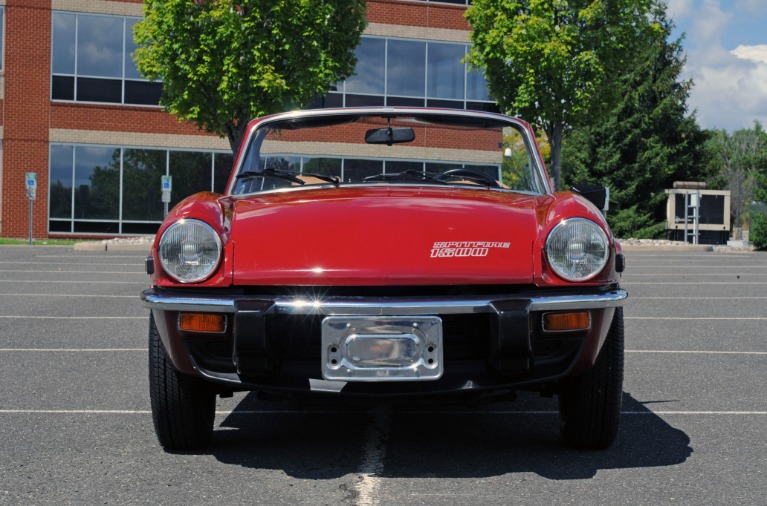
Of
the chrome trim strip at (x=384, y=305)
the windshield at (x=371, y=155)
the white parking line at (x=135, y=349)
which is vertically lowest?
the white parking line at (x=135, y=349)

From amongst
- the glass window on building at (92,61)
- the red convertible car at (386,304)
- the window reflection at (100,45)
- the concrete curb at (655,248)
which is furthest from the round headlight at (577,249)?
the window reflection at (100,45)

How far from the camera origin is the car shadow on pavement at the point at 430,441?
381 centimetres

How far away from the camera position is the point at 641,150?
3831 cm

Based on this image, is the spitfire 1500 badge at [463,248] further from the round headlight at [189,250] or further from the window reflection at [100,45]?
the window reflection at [100,45]

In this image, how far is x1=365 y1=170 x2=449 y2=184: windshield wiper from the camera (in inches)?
184

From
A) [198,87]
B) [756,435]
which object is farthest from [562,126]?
[756,435]

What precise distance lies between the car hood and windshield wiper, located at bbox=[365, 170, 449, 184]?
2.28 ft

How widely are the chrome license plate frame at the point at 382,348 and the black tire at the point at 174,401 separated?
26.2 inches

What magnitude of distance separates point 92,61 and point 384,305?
93.3ft

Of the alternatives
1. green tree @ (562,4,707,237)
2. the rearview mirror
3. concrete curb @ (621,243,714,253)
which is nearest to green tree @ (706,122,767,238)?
green tree @ (562,4,707,237)

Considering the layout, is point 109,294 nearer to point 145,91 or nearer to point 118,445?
point 118,445

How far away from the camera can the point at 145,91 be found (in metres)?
30.1

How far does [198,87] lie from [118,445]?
18.8m

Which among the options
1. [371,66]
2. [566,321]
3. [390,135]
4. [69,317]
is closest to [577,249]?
[566,321]
